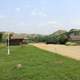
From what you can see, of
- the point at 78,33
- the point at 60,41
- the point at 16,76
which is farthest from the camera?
the point at 78,33

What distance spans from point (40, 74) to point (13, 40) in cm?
7214

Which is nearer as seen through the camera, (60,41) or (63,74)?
(63,74)

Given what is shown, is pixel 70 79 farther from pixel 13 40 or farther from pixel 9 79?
pixel 13 40

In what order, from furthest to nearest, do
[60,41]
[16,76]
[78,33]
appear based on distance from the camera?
[78,33]
[60,41]
[16,76]

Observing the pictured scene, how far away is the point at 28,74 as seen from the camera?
12406mm

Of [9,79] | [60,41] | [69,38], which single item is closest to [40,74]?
[9,79]

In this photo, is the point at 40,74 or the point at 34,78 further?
the point at 40,74

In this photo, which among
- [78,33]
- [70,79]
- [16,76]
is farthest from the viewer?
[78,33]

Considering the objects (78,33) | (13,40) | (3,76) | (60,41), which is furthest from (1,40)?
(3,76)

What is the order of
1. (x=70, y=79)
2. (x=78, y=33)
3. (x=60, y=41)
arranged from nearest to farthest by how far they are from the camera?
(x=70, y=79)
(x=60, y=41)
(x=78, y=33)

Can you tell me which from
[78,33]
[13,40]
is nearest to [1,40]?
[13,40]

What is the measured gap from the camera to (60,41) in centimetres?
8325

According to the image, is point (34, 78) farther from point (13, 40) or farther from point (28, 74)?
point (13, 40)

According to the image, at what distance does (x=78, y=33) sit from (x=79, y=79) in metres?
93.4
